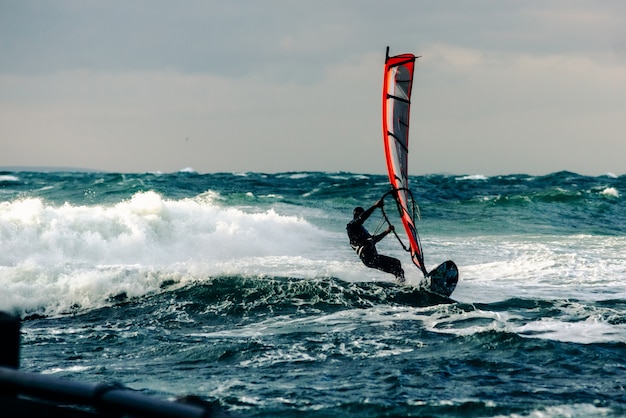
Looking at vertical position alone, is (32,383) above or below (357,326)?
above

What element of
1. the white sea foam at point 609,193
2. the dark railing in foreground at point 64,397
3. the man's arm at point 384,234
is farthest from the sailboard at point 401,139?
the white sea foam at point 609,193

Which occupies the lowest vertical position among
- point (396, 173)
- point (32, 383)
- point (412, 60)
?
point (32, 383)

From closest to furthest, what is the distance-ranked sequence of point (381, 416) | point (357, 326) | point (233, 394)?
point (381, 416)
point (233, 394)
point (357, 326)

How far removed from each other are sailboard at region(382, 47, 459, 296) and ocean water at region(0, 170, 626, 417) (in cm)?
49

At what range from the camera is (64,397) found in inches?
91.5

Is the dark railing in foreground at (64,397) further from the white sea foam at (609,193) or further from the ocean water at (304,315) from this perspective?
the white sea foam at (609,193)

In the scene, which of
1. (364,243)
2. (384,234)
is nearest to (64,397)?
(384,234)

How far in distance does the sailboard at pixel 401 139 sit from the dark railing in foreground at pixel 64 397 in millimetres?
6789

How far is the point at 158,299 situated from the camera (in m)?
9.83

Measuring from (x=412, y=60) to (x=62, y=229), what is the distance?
799cm

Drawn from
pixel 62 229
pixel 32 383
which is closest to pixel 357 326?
pixel 32 383

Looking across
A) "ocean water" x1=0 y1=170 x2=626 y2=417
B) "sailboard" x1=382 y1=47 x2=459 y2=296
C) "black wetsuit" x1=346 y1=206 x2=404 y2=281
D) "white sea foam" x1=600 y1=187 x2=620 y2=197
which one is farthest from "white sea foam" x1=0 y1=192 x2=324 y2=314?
"white sea foam" x1=600 y1=187 x2=620 y2=197

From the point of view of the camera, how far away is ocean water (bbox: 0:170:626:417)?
5613mm

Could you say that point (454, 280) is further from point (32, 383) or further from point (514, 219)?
point (514, 219)
